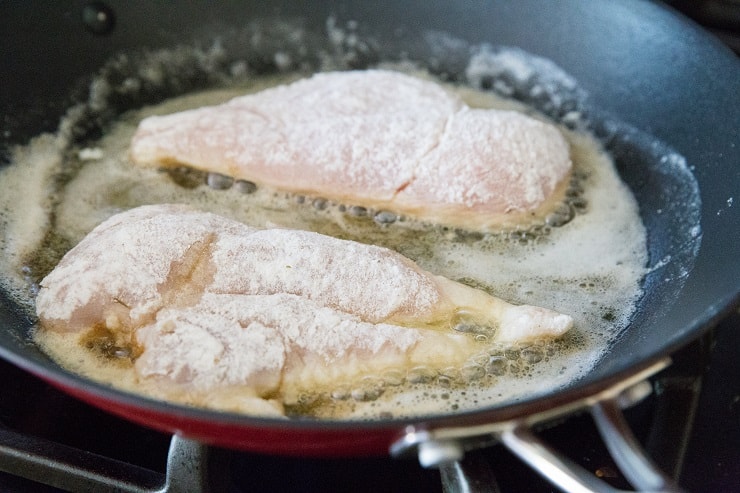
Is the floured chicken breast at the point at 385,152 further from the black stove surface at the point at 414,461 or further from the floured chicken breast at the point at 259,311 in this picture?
the black stove surface at the point at 414,461

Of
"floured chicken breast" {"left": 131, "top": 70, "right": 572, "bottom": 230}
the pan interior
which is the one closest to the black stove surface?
the pan interior

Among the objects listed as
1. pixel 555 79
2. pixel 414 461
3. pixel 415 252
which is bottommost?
pixel 414 461

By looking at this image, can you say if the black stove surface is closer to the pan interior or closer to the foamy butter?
the foamy butter

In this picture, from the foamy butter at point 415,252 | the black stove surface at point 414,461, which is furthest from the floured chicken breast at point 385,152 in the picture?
the black stove surface at point 414,461

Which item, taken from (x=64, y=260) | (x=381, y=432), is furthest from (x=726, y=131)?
(x=64, y=260)

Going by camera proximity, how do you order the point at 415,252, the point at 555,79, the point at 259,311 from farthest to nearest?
the point at 555,79, the point at 415,252, the point at 259,311

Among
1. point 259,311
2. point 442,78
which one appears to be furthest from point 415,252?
point 442,78

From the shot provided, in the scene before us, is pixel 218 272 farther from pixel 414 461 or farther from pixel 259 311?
pixel 414 461
